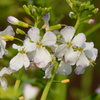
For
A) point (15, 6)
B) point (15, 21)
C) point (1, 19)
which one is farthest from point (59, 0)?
point (15, 21)

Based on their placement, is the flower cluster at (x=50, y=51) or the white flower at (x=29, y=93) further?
the white flower at (x=29, y=93)

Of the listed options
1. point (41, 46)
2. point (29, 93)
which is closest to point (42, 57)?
point (41, 46)

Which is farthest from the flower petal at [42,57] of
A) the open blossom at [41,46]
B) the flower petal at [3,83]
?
the flower petal at [3,83]

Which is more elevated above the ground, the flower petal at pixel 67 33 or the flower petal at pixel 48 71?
the flower petal at pixel 67 33

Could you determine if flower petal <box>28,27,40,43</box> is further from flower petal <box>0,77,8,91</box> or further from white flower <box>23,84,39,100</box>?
white flower <box>23,84,39,100</box>

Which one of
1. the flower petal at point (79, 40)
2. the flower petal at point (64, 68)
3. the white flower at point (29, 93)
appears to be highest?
the flower petal at point (79, 40)

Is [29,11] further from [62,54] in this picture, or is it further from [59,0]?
[59,0]

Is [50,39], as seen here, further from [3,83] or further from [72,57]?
[3,83]

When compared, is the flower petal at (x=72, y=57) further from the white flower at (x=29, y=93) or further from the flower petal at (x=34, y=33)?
the white flower at (x=29, y=93)
